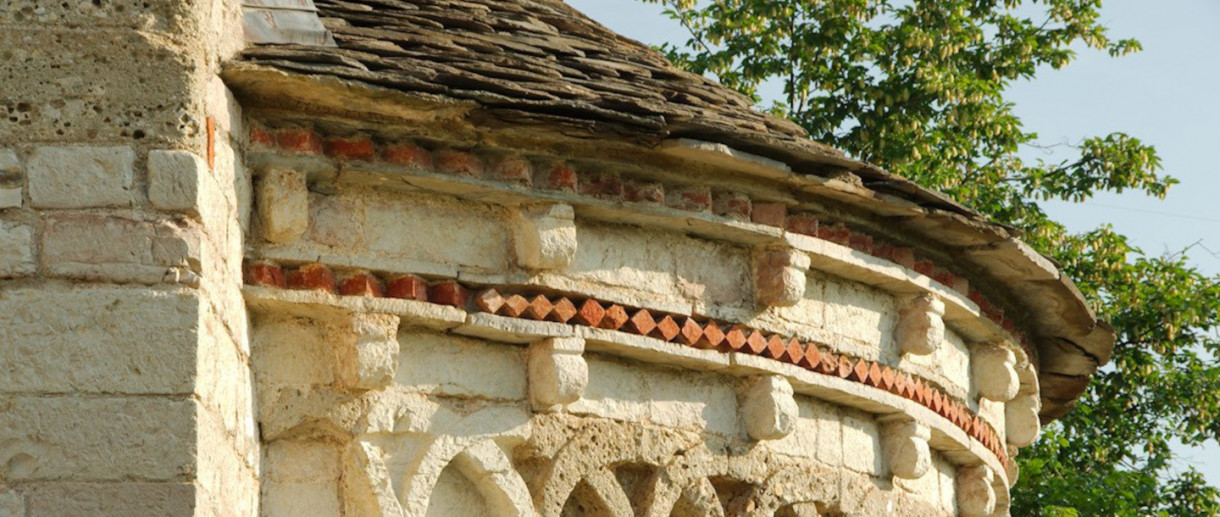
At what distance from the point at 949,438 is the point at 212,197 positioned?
363 centimetres

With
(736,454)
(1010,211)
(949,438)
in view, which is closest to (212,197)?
(736,454)

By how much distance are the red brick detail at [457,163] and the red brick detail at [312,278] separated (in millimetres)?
535

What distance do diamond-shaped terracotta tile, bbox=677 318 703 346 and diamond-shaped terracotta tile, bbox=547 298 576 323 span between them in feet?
1.53

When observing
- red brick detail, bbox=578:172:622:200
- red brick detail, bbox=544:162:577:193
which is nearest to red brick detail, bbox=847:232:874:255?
red brick detail, bbox=578:172:622:200

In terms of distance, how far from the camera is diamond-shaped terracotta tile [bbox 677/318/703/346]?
7.07m

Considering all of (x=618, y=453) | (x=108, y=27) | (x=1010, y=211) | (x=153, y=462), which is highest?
(x=1010, y=211)

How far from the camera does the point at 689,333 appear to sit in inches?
279

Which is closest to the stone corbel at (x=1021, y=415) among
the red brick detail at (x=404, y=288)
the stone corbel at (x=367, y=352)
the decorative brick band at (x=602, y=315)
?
the decorative brick band at (x=602, y=315)

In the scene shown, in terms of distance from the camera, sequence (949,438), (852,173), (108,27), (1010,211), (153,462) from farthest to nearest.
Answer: (1010,211)
(949,438)
(852,173)
(108,27)
(153,462)

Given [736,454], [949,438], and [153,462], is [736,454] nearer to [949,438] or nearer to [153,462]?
[949,438]

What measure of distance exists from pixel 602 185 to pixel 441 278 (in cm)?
69

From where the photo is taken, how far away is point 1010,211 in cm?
1473

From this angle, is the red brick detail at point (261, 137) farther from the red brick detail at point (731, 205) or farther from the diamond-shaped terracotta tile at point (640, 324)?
the red brick detail at point (731, 205)

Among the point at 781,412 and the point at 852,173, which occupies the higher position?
the point at 852,173
